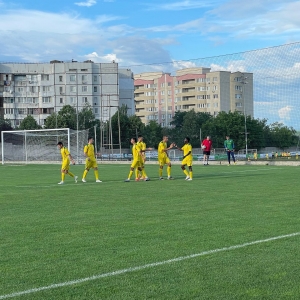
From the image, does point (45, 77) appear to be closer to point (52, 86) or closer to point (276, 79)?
point (52, 86)

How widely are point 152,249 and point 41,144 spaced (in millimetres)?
43933

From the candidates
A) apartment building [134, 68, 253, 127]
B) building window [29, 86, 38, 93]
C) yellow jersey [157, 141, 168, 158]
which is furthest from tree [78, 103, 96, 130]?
yellow jersey [157, 141, 168, 158]

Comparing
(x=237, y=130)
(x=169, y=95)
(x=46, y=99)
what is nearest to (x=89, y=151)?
(x=237, y=130)

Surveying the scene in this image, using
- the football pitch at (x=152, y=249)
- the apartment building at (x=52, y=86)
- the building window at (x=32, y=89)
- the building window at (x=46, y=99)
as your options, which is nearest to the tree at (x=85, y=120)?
the apartment building at (x=52, y=86)

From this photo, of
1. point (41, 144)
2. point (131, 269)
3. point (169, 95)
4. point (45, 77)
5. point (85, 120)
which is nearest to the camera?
point (131, 269)

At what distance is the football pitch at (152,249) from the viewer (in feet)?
19.1

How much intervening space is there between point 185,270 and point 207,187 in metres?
11.9

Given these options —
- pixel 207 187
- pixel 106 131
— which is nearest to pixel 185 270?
pixel 207 187

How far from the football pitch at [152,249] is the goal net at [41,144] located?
3536 cm

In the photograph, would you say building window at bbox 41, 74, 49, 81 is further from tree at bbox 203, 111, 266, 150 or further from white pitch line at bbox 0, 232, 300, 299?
white pitch line at bbox 0, 232, 300, 299

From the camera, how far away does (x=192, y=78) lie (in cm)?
11731

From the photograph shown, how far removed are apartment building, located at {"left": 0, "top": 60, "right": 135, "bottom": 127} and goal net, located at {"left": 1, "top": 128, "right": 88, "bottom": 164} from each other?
54.8 meters

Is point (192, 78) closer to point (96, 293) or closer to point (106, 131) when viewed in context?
point (106, 131)

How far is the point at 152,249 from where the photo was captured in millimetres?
7742
